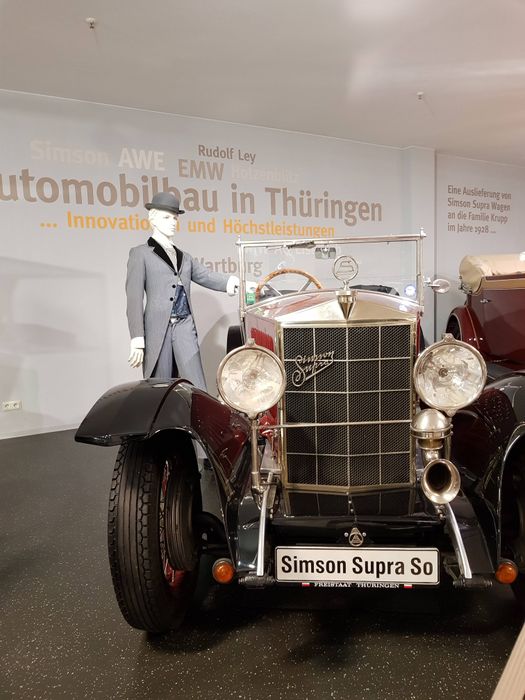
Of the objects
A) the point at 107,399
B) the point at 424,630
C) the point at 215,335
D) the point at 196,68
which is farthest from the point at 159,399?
the point at 215,335

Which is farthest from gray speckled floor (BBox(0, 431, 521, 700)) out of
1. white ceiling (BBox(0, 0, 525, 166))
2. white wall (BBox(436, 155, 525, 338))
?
white wall (BBox(436, 155, 525, 338))

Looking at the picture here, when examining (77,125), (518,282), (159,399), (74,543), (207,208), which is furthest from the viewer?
(207,208)

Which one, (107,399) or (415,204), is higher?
(415,204)

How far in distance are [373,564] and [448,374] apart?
58 centimetres

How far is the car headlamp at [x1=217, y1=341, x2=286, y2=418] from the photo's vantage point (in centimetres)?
151

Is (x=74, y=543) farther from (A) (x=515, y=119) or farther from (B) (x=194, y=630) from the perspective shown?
(A) (x=515, y=119)

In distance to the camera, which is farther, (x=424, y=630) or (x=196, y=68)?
(x=196, y=68)

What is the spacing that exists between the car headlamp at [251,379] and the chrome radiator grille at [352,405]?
0.65ft

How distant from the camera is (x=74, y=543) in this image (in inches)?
90.6

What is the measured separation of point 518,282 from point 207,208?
8.77 feet

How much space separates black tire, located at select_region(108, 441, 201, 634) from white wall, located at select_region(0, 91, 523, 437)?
279 centimetres

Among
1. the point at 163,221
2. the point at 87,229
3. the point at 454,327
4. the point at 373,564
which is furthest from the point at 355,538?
the point at 87,229

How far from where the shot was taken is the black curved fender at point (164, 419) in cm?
146

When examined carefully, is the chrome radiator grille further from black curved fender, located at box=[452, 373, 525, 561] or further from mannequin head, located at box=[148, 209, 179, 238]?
mannequin head, located at box=[148, 209, 179, 238]
